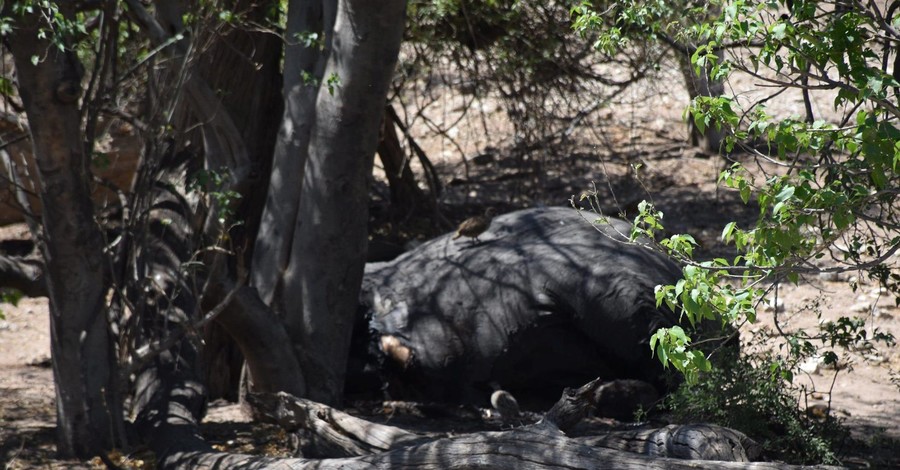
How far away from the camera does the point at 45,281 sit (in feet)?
16.9

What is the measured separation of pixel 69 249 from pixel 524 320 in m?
2.92

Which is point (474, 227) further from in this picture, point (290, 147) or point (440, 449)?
point (440, 449)

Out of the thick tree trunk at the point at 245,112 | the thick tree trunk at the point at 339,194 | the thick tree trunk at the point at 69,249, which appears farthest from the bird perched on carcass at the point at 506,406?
the thick tree trunk at the point at 69,249

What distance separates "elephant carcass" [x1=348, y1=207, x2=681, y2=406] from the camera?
6277 mm

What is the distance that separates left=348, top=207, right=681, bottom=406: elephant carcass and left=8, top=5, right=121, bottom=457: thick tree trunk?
6.99 ft

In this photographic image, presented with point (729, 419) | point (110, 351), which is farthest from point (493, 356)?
point (110, 351)

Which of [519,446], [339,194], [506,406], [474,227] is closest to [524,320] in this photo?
[506,406]

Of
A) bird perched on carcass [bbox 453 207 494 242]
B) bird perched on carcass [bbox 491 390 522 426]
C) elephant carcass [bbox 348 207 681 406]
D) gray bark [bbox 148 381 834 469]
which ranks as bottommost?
gray bark [bbox 148 381 834 469]

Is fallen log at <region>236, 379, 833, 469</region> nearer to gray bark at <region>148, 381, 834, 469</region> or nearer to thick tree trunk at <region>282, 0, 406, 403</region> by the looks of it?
gray bark at <region>148, 381, 834, 469</region>

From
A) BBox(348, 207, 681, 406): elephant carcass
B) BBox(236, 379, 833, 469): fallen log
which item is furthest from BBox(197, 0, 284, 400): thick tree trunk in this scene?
BBox(236, 379, 833, 469): fallen log

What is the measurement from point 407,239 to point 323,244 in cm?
374

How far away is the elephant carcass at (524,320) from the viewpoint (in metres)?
6.28

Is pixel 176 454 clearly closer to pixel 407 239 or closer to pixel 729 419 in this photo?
pixel 729 419

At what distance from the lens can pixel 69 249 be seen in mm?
4941
